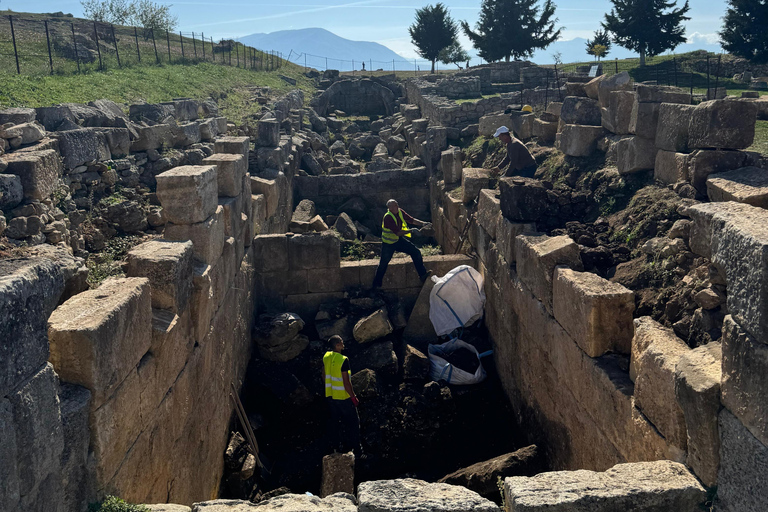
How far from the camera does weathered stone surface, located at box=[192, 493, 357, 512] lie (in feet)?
12.6

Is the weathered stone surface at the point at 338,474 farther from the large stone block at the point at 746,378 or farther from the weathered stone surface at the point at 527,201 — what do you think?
the large stone block at the point at 746,378

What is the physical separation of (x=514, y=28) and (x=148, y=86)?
33.2m

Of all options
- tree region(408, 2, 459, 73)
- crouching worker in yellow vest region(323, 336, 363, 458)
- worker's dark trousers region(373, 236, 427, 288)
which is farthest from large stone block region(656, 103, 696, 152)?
tree region(408, 2, 459, 73)

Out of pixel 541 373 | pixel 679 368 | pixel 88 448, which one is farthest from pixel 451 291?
pixel 88 448

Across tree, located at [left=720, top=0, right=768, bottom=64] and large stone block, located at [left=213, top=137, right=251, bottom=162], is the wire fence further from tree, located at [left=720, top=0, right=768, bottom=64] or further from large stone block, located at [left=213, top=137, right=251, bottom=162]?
tree, located at [left=720, top=0, right=768, bottom=64]

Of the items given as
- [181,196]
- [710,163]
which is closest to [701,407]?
[710,163]


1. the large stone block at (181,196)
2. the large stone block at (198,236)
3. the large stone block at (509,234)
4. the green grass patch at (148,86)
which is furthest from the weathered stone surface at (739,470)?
the green grass patch at (148,86)

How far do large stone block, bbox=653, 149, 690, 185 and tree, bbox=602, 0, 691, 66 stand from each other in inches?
1264

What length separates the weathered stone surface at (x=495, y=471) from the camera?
639 cm

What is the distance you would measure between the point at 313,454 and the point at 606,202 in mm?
4848

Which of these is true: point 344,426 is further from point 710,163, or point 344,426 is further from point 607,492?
point 710,163

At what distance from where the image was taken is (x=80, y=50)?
1852 cm

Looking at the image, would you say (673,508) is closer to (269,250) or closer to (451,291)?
(451,291)

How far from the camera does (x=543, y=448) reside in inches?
273
